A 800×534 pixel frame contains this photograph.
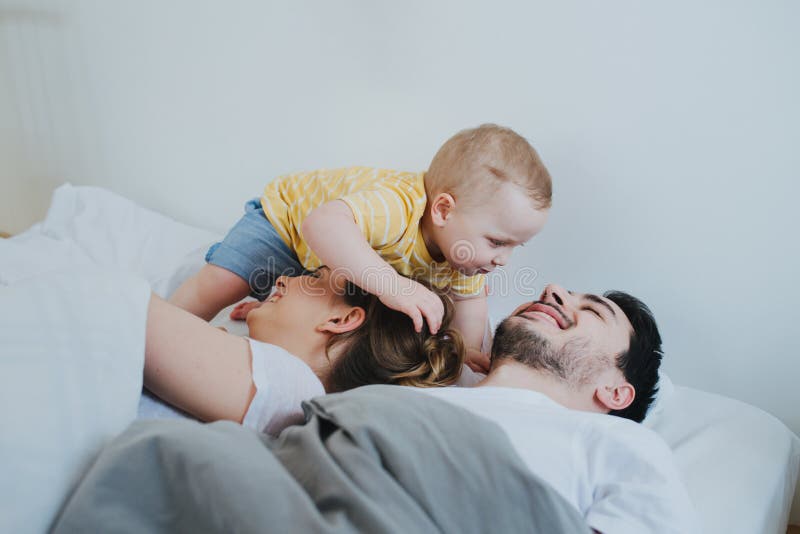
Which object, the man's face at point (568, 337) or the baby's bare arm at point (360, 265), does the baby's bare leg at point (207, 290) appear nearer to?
the baby's bare arm at point (360, 265)

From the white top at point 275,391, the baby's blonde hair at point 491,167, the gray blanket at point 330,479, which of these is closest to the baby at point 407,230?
→ the baby's blonde hair at point 491,167

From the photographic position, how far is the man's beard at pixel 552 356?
1.14m

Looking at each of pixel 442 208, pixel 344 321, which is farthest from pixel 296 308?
pixel 442 208

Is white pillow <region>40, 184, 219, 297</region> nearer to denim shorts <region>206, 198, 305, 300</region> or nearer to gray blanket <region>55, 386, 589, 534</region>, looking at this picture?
denim shorts <region>206, 198, 305, 300</region>

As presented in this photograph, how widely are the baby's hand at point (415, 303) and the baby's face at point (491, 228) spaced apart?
0.57ft

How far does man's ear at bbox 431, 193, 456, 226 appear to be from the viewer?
1.30 meters

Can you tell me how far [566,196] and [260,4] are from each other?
1.08 metres

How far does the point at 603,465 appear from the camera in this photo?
35.2 inches

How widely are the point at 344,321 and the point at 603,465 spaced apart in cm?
50

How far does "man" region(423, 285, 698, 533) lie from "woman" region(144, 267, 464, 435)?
0.45ft

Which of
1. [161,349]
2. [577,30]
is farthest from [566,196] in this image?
[161,349]

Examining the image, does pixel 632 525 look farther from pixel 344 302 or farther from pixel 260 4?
pixel 260 4

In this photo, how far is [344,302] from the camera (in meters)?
1.19

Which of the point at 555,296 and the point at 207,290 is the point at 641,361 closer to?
the point at 555,296
